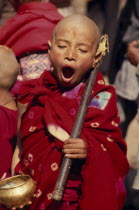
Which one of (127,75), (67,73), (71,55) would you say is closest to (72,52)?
(71,55)

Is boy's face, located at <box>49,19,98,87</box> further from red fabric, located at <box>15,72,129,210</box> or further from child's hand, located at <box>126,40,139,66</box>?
child's hand, located at <box>126,40,139,66</box>

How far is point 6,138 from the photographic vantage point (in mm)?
4273

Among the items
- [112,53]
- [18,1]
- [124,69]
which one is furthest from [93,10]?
[18,1]

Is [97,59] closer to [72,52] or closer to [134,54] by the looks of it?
[72,52]

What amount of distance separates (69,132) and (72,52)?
491mm

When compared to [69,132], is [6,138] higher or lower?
lower

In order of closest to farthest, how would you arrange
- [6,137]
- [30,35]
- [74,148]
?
[74,148] < [6,137] < [30,35]

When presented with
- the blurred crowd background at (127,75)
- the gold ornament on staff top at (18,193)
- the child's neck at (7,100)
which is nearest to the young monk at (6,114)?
the child's neck at (7,100)

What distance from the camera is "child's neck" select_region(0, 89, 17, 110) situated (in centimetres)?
437

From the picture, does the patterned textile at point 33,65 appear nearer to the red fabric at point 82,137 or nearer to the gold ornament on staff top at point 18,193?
the red fabric at point 82,137

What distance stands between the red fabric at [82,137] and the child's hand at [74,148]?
0.14 feet

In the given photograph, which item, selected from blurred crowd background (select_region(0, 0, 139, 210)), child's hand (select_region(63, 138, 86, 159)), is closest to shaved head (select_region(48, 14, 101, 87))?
child's hand (select_region(63, 138, 86, 159))

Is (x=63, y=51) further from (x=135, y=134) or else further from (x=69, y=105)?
(x=135, y=134)

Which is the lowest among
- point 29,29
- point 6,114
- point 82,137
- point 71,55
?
point 6,114
